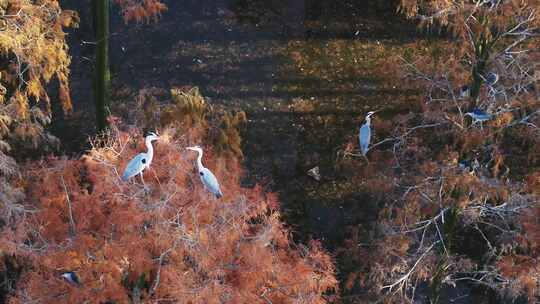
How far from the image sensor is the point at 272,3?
16219mm

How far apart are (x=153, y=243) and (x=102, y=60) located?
4369mm

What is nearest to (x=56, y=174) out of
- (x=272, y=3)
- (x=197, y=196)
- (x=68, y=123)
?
(x=197, y=196)

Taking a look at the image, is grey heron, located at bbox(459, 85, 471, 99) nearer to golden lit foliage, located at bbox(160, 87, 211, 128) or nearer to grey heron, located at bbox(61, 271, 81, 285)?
golden lit foliage, located at bbox(160, 87, 211, 128)

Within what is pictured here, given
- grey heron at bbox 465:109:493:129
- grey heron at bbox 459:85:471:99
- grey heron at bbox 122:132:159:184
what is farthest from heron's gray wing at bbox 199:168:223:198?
grey heron at bbox 459:85:471:99

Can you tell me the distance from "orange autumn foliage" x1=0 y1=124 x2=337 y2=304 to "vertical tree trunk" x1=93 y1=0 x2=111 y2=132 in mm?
2437

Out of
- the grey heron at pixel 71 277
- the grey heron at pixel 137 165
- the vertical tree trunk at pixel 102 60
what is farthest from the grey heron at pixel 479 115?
the vertical tree trunk at pixel 102 60

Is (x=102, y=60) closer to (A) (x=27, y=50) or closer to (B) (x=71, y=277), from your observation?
(A) (x=27, y=50)

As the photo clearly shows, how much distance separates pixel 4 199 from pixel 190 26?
8.26m

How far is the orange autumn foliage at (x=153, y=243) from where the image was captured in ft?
24.3

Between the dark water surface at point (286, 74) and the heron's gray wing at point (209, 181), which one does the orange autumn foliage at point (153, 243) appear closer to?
the heron's gray wing at point (209, 181)

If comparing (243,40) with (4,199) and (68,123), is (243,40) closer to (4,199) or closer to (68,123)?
(68,123)

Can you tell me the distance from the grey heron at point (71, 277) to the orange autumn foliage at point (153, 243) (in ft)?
0.20

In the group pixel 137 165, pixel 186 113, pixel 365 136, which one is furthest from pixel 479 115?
pixel 186 113

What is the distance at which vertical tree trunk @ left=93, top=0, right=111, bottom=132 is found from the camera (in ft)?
33.4
